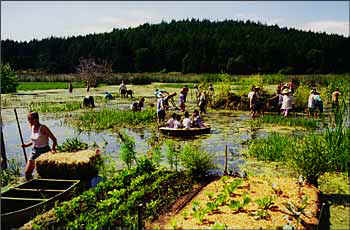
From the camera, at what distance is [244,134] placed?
1538cm

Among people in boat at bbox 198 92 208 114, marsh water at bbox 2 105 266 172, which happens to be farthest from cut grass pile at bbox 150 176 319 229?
people in boat at bbox 198 92 208 114

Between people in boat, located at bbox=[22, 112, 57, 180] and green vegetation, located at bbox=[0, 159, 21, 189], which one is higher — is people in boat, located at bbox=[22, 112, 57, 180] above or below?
above

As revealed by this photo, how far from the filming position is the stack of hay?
28.7ft

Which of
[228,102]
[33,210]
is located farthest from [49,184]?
[228,102]

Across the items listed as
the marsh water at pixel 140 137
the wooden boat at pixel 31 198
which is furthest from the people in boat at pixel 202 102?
the wooden boat at pixel 31 198

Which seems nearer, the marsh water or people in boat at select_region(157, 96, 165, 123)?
the marsh water

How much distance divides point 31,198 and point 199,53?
8397cm

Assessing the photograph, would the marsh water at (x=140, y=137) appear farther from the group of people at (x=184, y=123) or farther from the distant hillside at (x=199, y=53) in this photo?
the distant hillside at (x=199, y=53)

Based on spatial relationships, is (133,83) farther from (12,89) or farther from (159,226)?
(159,226)

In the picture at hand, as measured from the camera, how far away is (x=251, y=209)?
706 cm

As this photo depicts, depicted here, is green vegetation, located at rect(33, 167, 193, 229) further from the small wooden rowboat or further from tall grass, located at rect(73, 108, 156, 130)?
tall grass, located at rect(73, 108, 156, 130)

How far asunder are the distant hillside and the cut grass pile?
238 ft

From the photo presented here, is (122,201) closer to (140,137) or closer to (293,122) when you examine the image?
(140,137)

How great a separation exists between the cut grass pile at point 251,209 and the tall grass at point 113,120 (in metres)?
10.4
